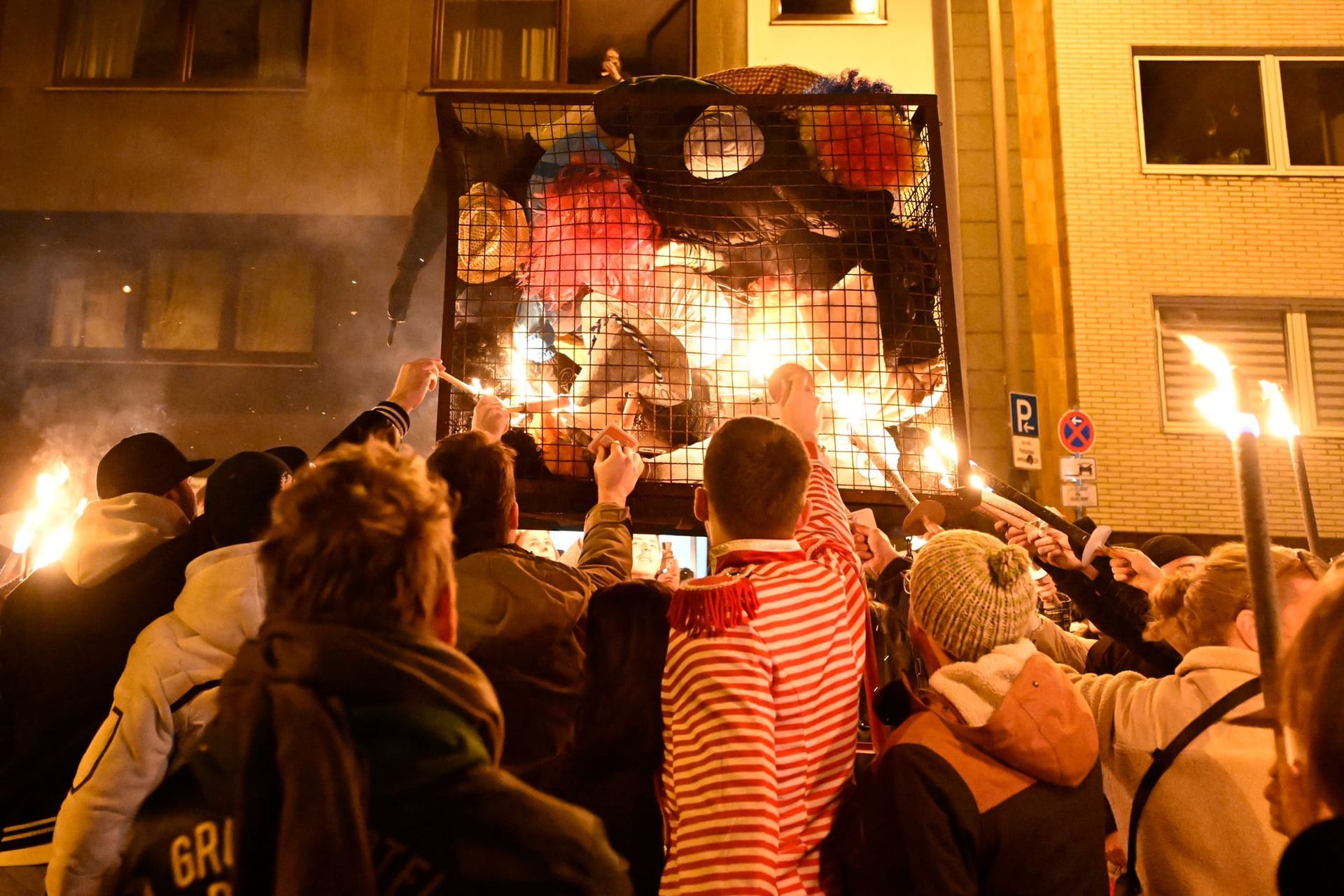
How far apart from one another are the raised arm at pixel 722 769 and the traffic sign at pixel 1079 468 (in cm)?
767

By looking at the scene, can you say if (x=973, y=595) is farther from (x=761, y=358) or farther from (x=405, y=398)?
(x=405, y=398)

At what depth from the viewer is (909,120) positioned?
278cm

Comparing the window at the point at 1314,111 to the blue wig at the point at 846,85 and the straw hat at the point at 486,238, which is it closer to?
the blue wig at the point at 846,85

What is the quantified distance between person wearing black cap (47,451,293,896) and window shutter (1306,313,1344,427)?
1152cm

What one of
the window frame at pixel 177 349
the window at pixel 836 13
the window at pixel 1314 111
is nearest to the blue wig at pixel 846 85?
the window at pixel 836 13

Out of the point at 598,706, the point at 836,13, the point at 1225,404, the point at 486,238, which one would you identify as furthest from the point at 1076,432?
the point at 1225,404

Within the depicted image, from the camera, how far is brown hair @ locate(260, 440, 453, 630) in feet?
4.04

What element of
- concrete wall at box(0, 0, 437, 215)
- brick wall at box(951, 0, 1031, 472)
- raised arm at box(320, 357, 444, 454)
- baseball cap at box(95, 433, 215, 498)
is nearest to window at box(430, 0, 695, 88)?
concrete wall at box(0, 0, 437, 215)

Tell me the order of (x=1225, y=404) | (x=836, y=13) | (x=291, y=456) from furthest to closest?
(x=836, y=13)
(x=291, y=456)
(x=1225, y=404)

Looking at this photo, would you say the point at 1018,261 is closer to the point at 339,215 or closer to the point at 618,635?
the point at 339,215

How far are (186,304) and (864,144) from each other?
333 inches

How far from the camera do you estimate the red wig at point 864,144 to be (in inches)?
109

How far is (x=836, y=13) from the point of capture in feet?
22.1

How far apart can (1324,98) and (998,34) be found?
3928 millimetres
